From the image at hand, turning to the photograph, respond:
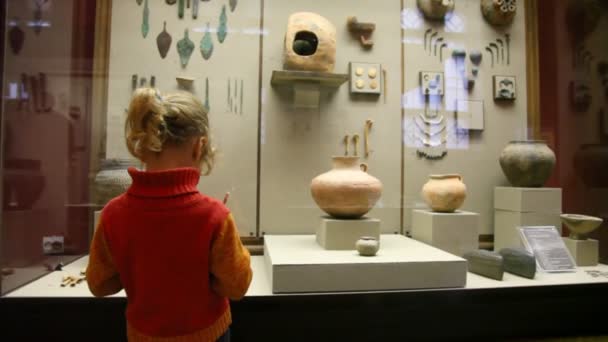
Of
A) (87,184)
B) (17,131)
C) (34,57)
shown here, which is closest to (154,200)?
(17,131)

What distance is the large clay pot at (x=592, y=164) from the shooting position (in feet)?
10.4

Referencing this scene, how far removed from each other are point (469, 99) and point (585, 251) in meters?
1.37

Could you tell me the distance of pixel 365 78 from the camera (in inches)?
125

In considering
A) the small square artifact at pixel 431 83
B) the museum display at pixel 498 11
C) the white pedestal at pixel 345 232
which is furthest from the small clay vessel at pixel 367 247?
the museum display at pixel 498 11

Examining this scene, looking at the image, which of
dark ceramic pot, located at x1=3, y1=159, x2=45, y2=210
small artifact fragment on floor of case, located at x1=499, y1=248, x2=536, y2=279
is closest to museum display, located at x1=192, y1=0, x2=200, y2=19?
dark ceramic pot, located at x1=3, y1=159, x2=45, y2=210

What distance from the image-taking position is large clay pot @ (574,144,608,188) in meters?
3.16

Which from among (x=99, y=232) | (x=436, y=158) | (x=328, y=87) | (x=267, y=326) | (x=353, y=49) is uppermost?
(x=353, y=49)

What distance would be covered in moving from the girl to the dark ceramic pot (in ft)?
3.27

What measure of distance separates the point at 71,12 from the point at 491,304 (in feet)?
9.82

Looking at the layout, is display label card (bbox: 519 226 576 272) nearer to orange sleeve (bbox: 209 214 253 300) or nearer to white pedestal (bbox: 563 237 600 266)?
white pedestal (bbox: 563 237 600 266)

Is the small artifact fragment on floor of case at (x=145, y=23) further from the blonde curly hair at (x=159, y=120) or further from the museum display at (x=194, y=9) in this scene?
the blonde curly hair at (x=159, y=120)

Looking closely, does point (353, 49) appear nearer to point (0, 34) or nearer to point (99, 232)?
point (0, 34)

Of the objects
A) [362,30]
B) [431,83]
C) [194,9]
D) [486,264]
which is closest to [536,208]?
[486,264]

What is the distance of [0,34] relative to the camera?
1.81 metres
